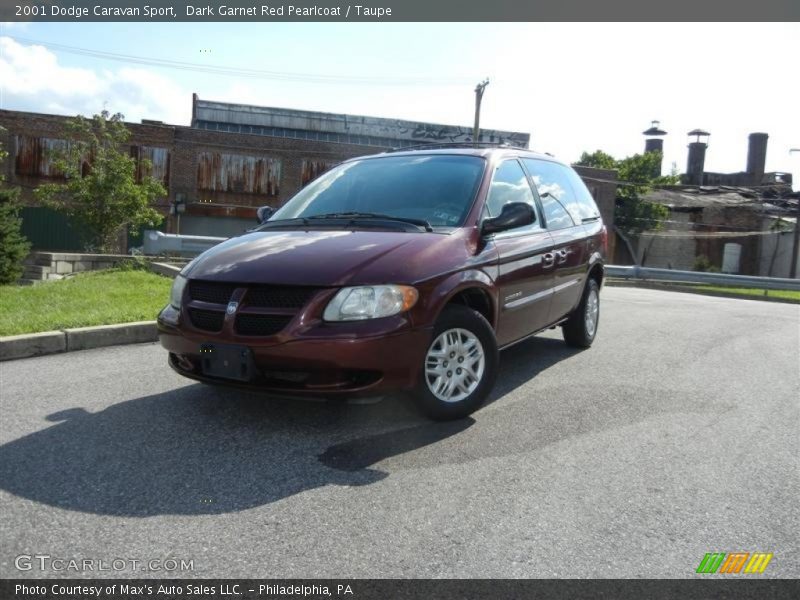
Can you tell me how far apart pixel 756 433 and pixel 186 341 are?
3491 mm

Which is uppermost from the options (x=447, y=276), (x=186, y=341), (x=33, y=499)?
(x=447, y=276)

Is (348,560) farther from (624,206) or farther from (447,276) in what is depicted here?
(624,206)

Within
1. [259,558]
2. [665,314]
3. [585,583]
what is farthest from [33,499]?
[665,314]

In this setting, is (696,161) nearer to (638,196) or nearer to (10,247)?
(638,196)

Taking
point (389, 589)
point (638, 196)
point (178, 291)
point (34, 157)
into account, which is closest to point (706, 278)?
point (178, 291)

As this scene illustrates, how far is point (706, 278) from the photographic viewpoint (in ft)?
61.9

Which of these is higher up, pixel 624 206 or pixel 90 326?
pixel 624 206

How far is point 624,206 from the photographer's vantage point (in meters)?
43.4

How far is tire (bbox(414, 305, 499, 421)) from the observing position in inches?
157

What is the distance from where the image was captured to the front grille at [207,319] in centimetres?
383

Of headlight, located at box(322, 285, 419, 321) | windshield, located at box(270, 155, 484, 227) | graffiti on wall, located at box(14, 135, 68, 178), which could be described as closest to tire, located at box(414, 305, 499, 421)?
headlight, located at box(322, 285, 419, 321)

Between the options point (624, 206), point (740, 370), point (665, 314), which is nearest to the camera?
point (740, 370)

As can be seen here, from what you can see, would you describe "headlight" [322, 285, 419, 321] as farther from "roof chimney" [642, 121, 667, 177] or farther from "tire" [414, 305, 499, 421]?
"roof chimney" [642, 121, 667, 177]

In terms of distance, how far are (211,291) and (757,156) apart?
5927cm
